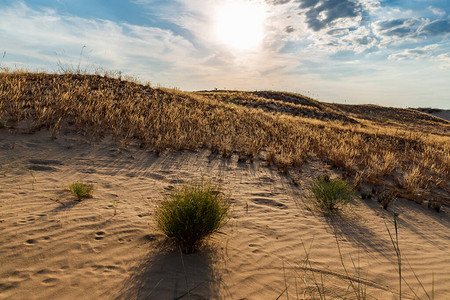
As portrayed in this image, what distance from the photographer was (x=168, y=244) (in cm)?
331

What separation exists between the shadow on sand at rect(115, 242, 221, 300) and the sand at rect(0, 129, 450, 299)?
12 mm

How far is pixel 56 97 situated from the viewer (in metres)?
8.95

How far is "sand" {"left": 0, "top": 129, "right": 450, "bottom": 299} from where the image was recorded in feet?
8.64

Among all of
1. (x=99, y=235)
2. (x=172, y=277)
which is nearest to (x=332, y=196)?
(x=172, y=277)

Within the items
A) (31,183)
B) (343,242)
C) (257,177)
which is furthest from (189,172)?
(343,242)

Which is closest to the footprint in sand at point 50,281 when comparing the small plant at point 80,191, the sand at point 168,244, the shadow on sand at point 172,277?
the sand at point 168,244

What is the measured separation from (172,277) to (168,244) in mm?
626

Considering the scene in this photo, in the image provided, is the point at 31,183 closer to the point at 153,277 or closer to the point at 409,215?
the point at 153,277

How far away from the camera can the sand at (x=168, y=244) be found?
8.64ft

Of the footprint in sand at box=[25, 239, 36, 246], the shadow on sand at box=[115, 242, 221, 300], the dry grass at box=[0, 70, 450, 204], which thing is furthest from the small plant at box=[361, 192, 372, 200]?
the footprint in sand at box=[25, 239, 36, 246]

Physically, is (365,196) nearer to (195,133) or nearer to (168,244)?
(168,244)

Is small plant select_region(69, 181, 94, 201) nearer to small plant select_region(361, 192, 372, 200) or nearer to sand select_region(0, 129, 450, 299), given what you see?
sand select_region(0, 129, 450, 299)

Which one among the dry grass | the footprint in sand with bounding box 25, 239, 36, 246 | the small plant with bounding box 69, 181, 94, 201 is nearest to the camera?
the footprint in sand with bounding box 25, 239, 36, 246

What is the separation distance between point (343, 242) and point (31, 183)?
232 inches
